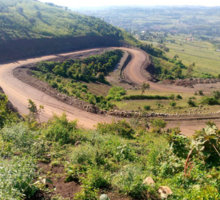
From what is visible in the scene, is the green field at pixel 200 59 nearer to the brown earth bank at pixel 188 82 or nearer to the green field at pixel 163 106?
the brown earth bank at pixel 188 82

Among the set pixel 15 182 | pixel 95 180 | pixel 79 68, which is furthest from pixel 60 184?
pixel 79 68

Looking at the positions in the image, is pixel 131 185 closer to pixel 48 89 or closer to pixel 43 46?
pixel 48 89

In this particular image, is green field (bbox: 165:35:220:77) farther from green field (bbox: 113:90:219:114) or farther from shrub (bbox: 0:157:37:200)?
shrub (bbox: 0:157:37:200)

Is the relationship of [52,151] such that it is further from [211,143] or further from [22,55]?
[22,55]

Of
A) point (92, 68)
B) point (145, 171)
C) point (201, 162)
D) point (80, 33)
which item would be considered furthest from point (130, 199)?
point (80, 33)

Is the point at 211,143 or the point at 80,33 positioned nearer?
the point at 211,143
